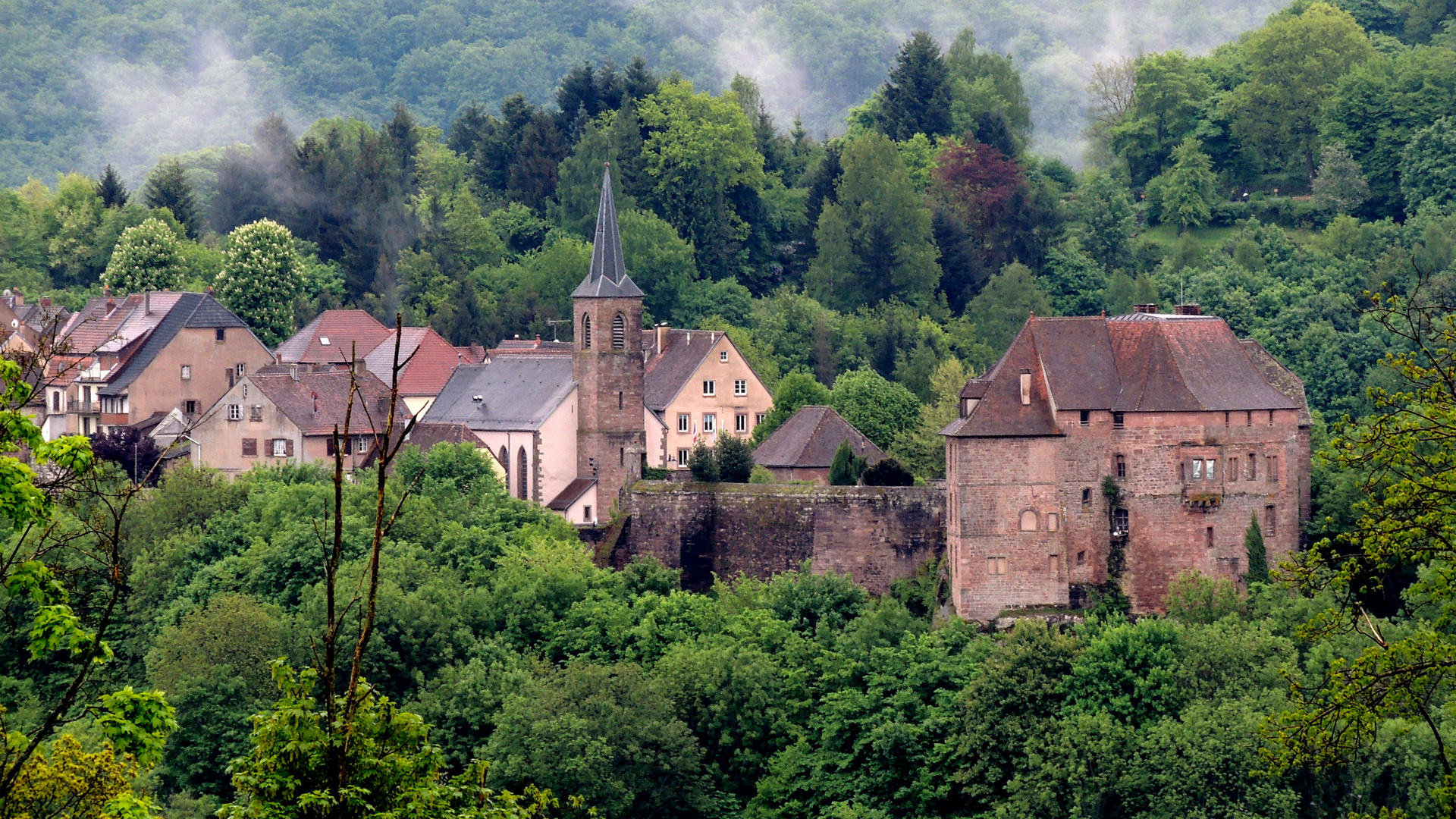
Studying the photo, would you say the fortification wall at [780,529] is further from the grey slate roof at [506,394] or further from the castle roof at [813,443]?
the grey slate roof at [506,394]

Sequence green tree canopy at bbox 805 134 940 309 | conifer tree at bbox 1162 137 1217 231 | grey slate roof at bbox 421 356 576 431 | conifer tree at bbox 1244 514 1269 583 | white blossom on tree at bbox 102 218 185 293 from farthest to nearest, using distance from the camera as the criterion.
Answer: conifer tree at bbox 1162 137 1217 231 → white blossom on tree at bbox 102 218 185 293 → green tree canopy at bbox 805 134 940 309 → grey slate roof at bbox 421 356 576 431 → conifer tree at bbox 1244 514 1269 583

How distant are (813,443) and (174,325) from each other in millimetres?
22025

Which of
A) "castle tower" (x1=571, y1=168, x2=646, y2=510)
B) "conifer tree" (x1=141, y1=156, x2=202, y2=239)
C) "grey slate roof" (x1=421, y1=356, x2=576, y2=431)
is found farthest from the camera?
"conifer tree" (x1=141, y1=156, x2=202, y2=239)

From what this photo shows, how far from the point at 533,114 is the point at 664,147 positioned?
23.6 feet

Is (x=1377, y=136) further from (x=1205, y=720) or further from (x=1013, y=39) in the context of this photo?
(x=1013, y=39)

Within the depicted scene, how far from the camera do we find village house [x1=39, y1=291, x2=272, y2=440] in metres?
68.4

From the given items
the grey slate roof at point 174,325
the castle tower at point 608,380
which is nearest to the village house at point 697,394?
the castle tower at point 608,380

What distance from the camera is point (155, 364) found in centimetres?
6862

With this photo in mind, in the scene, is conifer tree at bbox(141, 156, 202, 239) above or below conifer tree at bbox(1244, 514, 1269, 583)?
above

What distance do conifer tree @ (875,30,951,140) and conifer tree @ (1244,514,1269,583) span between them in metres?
44.4

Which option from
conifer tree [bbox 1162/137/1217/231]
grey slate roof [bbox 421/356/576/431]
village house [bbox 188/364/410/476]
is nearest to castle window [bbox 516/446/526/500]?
grey slate roof [bbox 421/356/576/431]

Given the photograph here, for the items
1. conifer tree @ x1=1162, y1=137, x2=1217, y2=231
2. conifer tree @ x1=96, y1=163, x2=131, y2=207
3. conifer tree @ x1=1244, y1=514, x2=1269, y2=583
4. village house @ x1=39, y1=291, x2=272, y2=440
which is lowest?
conifer tree @ x1=1244, y1=514, x2=1269, y2=583

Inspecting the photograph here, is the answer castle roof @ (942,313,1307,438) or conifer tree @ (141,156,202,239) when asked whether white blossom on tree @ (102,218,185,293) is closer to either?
conifer tree @ (141,156,202,239)

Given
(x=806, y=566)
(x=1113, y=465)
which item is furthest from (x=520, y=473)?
(x=1113, y=465)
